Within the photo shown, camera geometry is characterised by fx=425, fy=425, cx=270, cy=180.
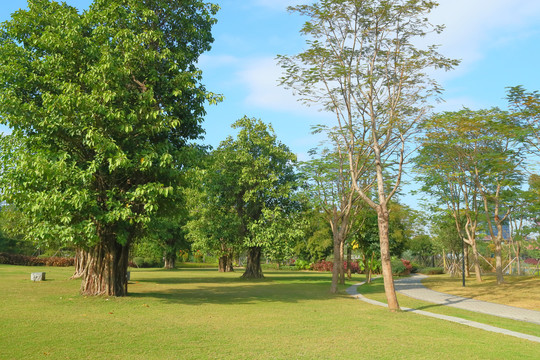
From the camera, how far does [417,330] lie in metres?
11.2

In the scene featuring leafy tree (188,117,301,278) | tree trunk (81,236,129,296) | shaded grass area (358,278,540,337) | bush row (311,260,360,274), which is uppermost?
leafy tree (188,117,301,278)

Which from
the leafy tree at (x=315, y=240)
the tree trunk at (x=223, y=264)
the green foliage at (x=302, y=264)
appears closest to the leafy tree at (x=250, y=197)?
the leafy tree at (x=315, y=240)

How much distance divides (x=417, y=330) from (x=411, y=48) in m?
11.3

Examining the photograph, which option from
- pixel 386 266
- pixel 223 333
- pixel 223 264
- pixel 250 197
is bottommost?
pixel 223 264

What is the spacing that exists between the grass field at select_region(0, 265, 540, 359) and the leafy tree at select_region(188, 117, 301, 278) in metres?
15.7

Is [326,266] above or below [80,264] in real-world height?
below

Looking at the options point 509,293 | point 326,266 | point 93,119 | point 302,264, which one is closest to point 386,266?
point 93,119

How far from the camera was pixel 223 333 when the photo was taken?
9.95 meters

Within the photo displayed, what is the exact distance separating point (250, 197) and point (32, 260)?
2883cm

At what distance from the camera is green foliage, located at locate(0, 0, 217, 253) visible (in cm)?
1412

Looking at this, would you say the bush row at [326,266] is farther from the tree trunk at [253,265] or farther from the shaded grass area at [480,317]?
the shaded grass area at [480,317]

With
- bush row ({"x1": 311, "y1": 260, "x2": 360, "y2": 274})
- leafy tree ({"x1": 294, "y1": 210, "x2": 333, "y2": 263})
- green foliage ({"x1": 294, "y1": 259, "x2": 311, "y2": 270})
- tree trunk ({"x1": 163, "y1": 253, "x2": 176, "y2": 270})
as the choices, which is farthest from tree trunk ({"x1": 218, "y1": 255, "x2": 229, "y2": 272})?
green foliage ({"x1": 294, "y1": 259, "x2": 311, "y2": 270})

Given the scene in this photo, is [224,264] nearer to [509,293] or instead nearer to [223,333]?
[509,293]

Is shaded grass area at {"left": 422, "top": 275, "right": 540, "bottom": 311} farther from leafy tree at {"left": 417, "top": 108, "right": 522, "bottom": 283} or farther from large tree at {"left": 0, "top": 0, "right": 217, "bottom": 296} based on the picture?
large tree at {"left": 0, "top": 0, "right": 217, "bottom": 296}
